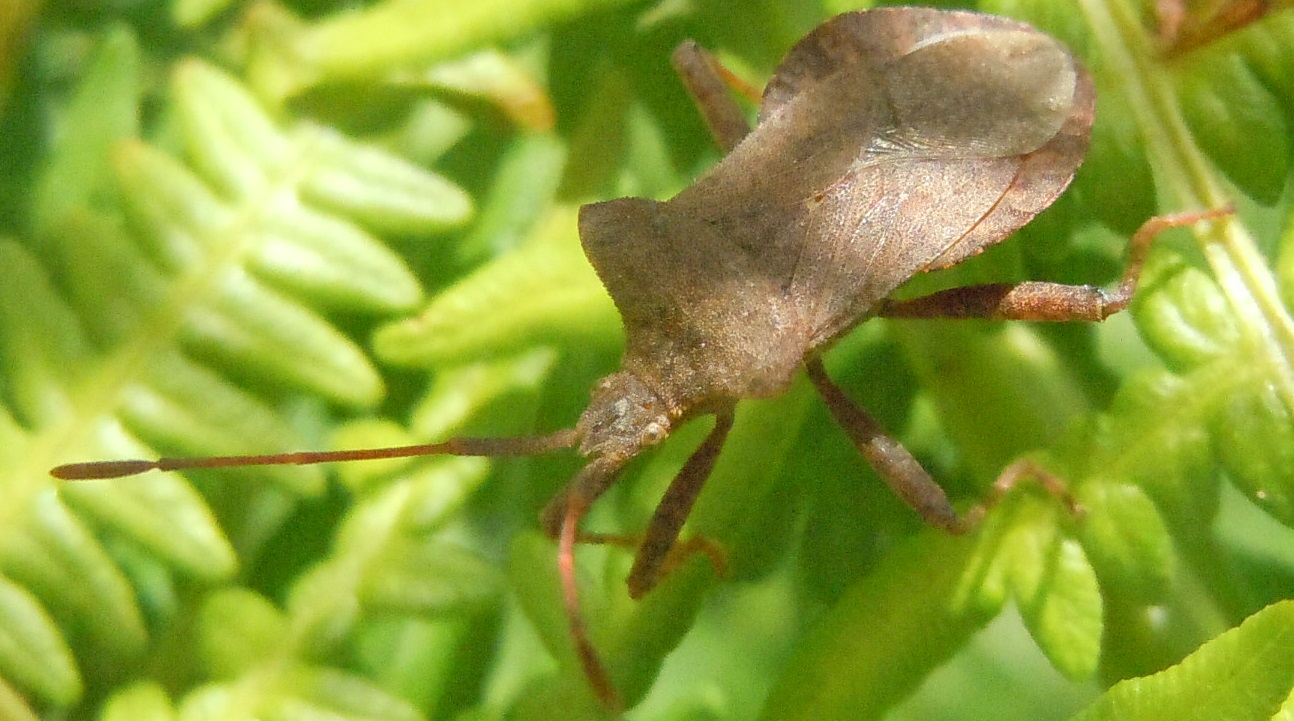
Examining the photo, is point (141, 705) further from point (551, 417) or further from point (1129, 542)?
point (1129, 542)

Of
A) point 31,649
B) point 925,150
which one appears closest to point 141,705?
point 31,649

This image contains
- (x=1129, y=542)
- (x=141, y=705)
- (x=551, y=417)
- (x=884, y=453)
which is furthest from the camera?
(x=551, y=417)

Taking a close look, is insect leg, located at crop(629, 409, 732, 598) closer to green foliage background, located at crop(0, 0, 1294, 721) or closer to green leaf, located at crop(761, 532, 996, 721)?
green foliage background, located at crop(0, 0, 1294, 721)

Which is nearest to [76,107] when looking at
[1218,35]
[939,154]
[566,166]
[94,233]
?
[94,233]

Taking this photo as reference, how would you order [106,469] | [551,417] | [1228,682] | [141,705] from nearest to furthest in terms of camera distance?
1. [1228,682]
2. [106,469]
3. [141,705]
4. [551,417]

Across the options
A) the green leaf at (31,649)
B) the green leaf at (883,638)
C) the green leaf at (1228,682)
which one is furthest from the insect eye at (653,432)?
the green leaf at (31,649)

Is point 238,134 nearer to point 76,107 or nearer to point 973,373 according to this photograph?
point 76,107
